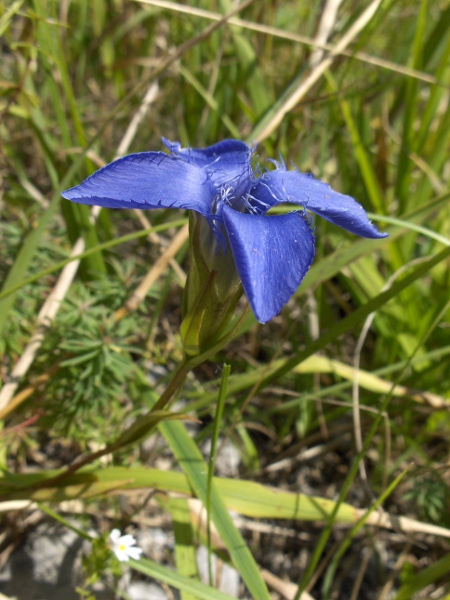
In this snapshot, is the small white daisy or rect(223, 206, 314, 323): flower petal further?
the small white daisy

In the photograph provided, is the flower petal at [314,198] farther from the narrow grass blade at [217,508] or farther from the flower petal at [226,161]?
the narrow grass blade at [217,508]

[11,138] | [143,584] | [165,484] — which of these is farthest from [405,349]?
[11,138]

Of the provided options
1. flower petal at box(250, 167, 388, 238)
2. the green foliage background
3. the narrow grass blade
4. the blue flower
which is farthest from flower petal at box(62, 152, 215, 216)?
the narrow grass blade

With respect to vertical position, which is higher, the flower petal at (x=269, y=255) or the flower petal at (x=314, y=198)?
the flower petal at (x=314, y=198)

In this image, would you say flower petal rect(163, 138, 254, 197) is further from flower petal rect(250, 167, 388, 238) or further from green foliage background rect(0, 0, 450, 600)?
green foliage background rect(0, 0, 450, 600)

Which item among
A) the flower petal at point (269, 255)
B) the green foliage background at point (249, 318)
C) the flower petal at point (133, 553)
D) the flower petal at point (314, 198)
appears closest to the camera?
the flower petal at point (269, 255)

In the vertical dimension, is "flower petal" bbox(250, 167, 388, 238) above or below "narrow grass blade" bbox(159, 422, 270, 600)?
above

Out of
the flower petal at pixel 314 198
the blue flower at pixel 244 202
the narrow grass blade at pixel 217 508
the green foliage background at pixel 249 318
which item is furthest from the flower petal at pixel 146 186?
the narrow grass blade at pixel 217 508
